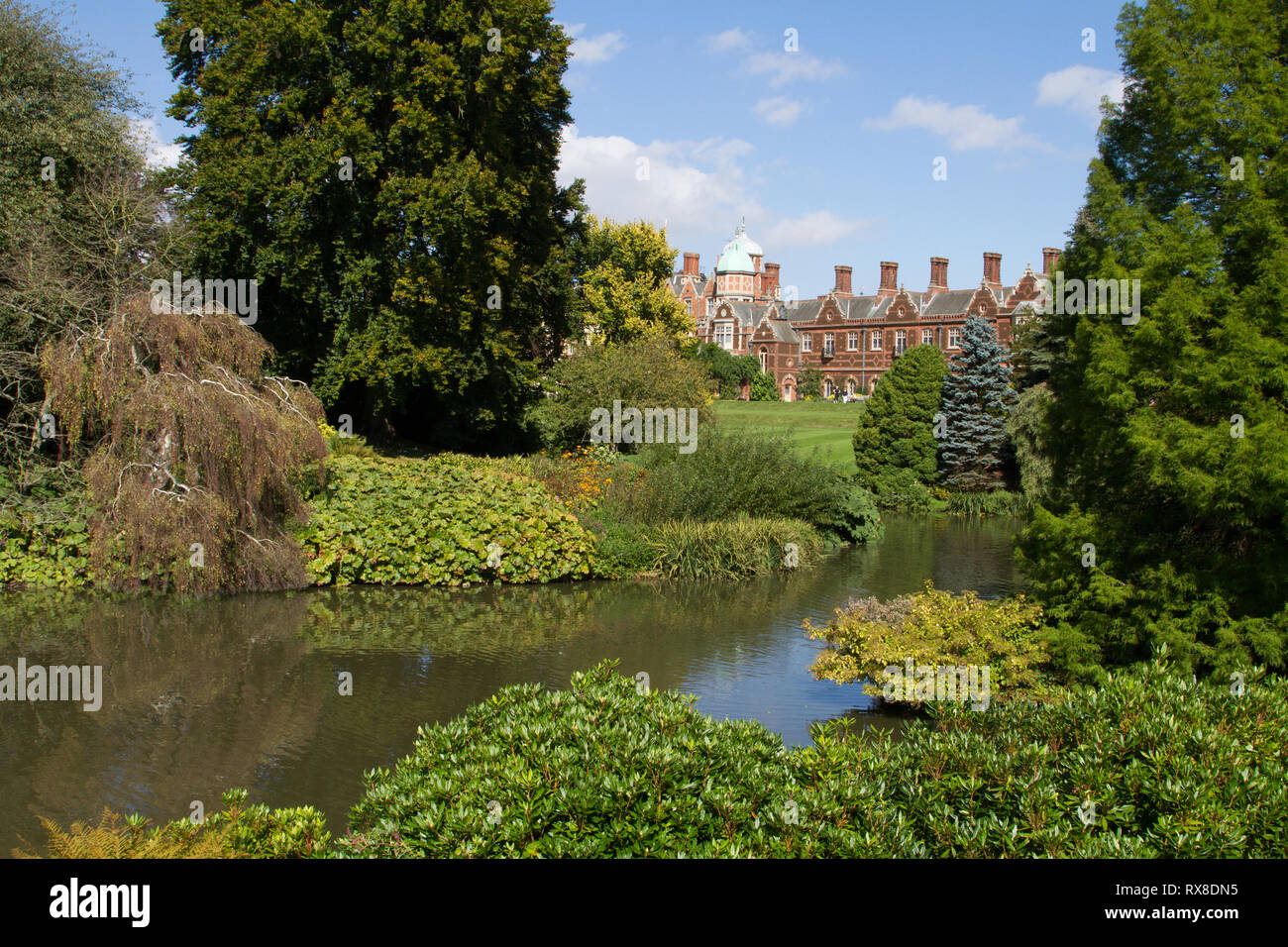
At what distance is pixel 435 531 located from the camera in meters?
16.3

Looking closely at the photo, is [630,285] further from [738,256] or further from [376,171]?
[738,256]

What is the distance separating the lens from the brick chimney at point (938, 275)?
70.8 meters

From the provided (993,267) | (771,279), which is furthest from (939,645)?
(771,279)

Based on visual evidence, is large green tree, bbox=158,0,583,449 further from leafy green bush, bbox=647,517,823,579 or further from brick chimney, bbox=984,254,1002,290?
brick chimney, bbox=984,254,1002,290

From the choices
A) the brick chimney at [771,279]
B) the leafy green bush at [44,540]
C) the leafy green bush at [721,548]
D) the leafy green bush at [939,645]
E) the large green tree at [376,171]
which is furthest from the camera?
the brick chimney at [771,279]

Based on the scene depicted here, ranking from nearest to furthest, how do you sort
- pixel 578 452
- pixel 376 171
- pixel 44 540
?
pixel 44 540, pixel 376 171, pixel 578 452

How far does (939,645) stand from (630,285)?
3790 cm

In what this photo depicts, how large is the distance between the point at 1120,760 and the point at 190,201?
22875 mm

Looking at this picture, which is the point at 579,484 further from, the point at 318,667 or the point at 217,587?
the point at 318,667

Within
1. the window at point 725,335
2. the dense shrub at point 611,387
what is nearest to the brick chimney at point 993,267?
the window at point 725,335

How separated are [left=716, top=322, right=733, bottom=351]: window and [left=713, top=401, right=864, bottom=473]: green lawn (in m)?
28.1

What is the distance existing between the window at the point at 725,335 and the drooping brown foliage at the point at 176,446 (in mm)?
76013

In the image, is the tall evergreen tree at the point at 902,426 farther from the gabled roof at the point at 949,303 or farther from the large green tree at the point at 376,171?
the gabled roof at the point at 949,303
